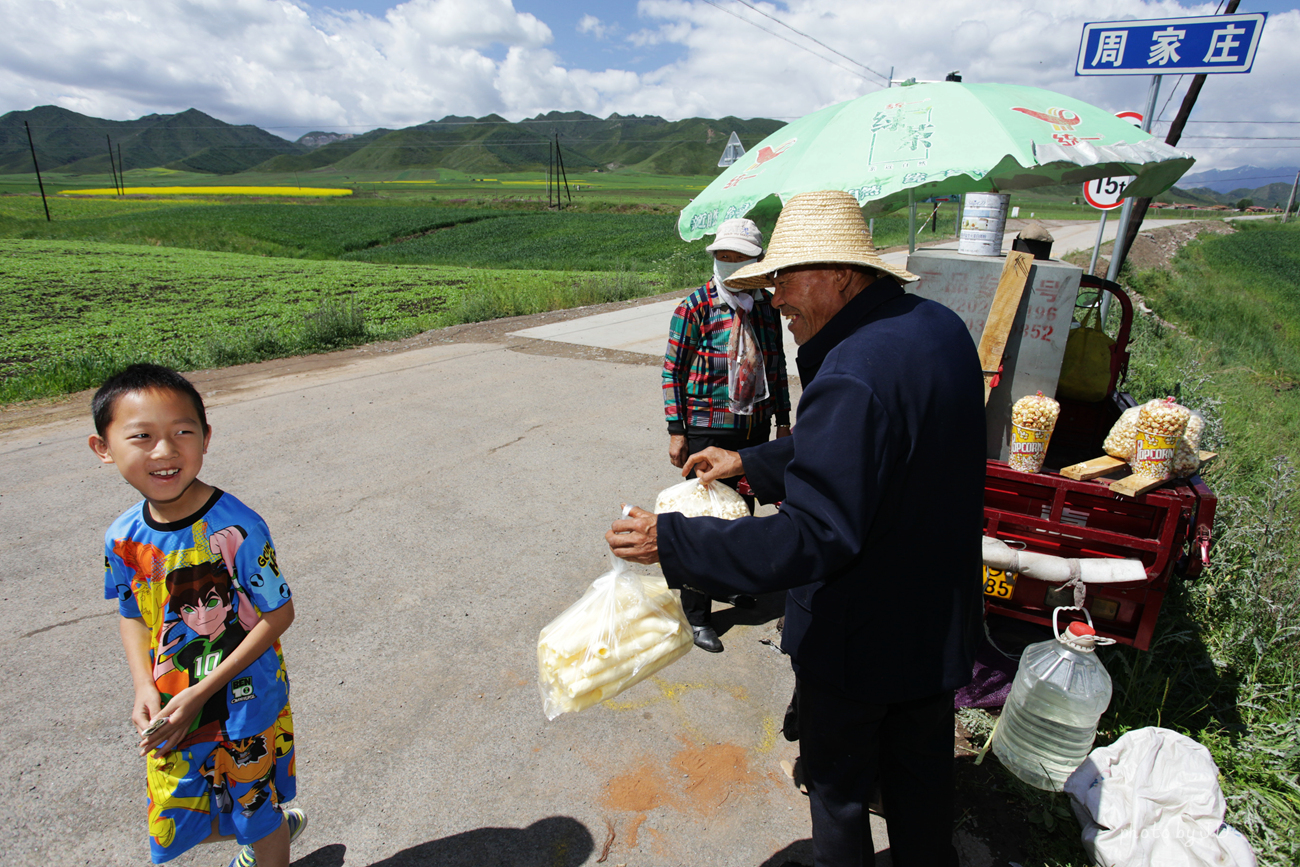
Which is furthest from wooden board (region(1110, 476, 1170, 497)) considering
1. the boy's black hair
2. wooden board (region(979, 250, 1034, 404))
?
the boy's black hair

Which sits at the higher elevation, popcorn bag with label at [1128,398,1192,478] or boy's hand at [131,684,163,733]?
popcorn bag with label at [1128,398,1192,478]

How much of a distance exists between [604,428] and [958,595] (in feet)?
16.9

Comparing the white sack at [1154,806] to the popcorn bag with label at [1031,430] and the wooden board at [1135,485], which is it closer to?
the wooden board at [1135,485]

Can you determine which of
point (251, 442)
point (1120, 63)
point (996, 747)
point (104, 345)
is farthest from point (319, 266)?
point (996, 747)

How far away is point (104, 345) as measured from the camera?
1210cm

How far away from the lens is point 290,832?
2211mm

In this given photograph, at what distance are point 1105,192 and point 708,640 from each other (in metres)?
6.20

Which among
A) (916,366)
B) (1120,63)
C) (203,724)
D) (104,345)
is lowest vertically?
(104,345)

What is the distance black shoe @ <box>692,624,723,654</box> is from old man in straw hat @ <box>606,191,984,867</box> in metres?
1.60

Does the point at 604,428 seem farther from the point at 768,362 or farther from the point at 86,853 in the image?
the point at 86,853

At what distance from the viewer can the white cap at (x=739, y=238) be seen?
3152 millimetres

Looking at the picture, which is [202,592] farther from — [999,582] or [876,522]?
[999,582]

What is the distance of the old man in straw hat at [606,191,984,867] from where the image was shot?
1.50 m

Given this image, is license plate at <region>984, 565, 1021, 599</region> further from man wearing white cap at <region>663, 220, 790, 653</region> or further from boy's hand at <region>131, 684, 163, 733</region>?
boy's hand at <region>131, 684, 163, 733</region>
